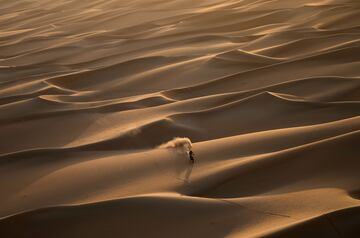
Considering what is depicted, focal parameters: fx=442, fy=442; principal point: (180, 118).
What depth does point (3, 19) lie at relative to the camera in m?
6.17

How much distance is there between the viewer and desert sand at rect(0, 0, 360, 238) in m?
1.14

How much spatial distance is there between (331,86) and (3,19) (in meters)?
5.44

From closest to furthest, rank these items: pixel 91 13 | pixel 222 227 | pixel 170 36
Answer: pixel 222 227
pixel 170 36
pixel 91 13

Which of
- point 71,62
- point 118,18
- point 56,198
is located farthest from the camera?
point 118,18

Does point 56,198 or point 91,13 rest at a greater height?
point 91,13

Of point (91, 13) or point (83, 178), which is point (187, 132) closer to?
point (83, 178)

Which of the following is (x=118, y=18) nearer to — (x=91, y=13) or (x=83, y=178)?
(x=91, y=13)

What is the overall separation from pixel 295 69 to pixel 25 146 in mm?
1323

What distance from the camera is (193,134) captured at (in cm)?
165

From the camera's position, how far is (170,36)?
11.3ft

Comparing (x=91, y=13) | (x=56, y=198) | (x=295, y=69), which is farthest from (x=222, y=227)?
(x=91, y=13)

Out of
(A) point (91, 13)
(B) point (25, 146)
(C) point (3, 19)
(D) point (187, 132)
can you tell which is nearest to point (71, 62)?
(B) point (25, 146)

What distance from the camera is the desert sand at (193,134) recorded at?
114cm

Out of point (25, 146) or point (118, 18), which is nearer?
point (25, 146)
